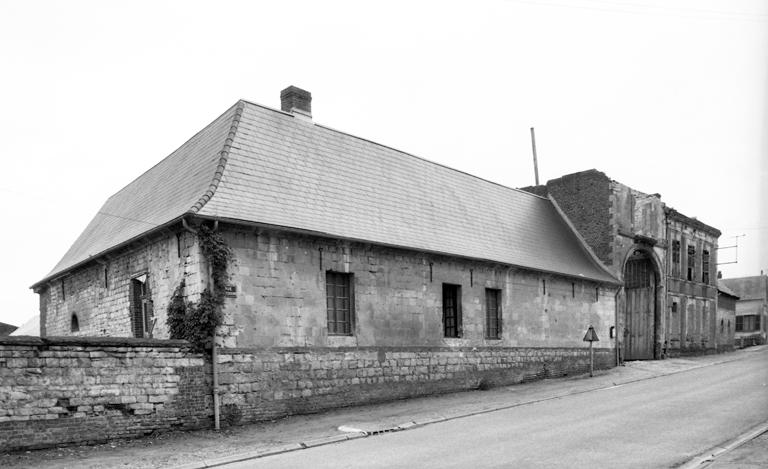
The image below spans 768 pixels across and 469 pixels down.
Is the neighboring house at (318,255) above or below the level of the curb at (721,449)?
above

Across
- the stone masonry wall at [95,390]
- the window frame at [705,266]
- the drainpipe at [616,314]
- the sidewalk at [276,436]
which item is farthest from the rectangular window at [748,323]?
the stone masonry wall at [95,390]

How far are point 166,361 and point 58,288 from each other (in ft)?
35.6

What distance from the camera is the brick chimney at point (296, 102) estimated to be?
17562 mm

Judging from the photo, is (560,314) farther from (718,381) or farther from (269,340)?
(269,340)

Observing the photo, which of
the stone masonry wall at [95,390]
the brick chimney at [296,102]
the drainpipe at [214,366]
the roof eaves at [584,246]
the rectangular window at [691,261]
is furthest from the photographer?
the rectangular window at [691,261]

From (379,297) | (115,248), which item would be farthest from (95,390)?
(379,297)

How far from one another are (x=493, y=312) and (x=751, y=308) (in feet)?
143

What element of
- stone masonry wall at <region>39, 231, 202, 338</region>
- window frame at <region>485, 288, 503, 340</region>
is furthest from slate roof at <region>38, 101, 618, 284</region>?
window frame at <region>485, 288, 503, 340</region>

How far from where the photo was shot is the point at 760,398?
13.6 metres

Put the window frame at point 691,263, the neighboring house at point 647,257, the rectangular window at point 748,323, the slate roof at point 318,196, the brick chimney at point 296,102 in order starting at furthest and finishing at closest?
1. the rectangular window at point 748,323
2. the window frame at point 691,263
3. the neighboring house at point 647,257
4. the brick chimney at point 296,102
5. the slate roof at point 318,196

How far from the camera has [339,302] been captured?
15.1 meters

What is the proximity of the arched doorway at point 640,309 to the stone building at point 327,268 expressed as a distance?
6.61m

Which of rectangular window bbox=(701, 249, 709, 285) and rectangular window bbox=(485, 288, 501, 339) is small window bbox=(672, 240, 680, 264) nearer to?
rectangular window bbox=(701, 249, 709, 285)

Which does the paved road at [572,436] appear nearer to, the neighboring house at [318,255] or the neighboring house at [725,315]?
the neighboring house at [318,255]
